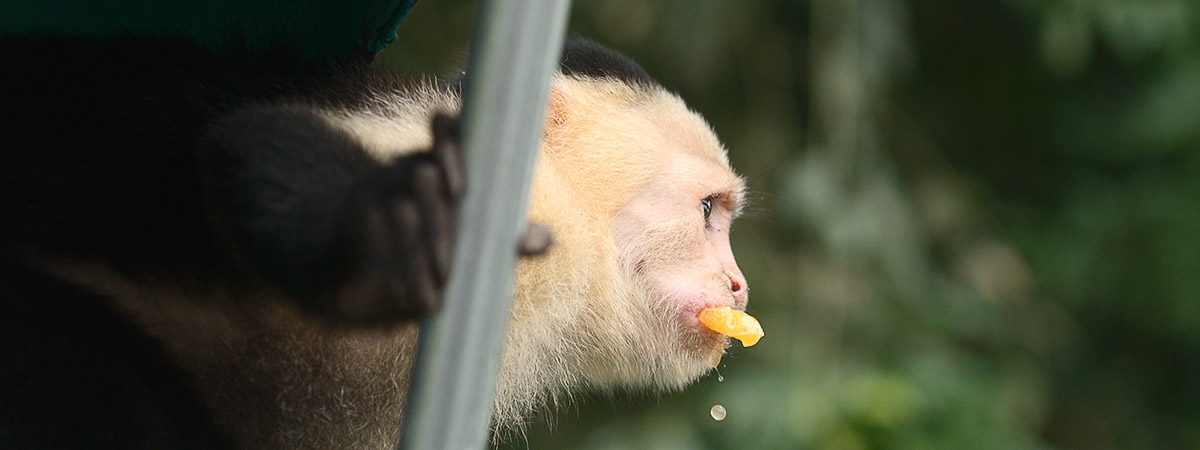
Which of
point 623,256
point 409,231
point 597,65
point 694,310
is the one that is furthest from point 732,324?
point 409,231

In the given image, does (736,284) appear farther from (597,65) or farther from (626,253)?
(597,65)

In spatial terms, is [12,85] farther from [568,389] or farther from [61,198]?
[568,389]

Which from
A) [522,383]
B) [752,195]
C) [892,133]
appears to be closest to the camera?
[522,383]

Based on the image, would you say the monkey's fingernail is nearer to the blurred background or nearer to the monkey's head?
the monkey's head

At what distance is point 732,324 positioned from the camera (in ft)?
4.63

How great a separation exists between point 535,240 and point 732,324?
0.59 metres

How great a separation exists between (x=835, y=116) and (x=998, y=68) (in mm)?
965

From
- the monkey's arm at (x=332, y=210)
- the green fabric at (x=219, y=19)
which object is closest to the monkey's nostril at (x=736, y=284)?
the green fabric at (x=219, y=19)

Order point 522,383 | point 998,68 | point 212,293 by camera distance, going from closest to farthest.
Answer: point 212,293, point 522,383, point 998,68

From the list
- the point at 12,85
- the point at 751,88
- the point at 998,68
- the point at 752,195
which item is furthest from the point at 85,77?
the point at 998,68

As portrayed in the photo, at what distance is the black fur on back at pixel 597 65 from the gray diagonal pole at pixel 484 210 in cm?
84

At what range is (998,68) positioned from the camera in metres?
3.56

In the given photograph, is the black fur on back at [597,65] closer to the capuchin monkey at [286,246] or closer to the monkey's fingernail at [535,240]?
the capuchin monkey at [286,246]

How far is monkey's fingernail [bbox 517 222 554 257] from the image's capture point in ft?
2.82
